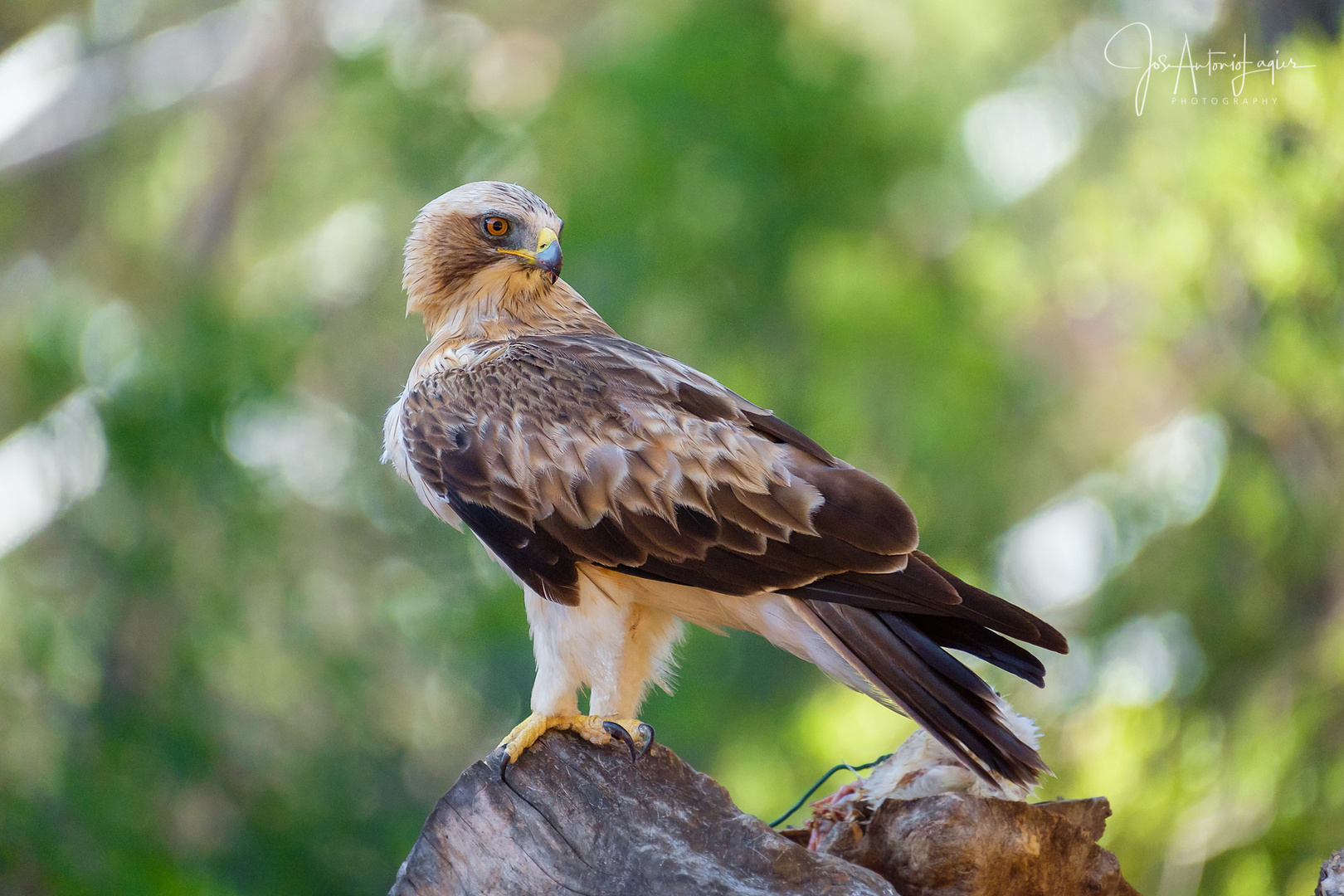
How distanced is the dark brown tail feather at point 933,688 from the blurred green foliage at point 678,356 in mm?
3927

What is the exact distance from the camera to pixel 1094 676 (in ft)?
28.9

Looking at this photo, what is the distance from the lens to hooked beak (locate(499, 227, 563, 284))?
395 cm

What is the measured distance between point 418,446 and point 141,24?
1226 cm

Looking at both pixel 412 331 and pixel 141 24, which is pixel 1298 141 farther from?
pixel 141 24

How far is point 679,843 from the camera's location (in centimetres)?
300

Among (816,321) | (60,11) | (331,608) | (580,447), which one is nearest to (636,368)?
(580,447)

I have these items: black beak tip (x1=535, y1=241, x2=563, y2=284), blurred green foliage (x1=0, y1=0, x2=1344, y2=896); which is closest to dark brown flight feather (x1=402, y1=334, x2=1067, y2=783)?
black beak tip (x1=535, y1=241, x2=563, y2=284)

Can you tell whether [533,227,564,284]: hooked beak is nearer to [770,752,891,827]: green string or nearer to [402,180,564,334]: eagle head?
A: [402,180,564,334]: eagle head

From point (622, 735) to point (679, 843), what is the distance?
31 cm

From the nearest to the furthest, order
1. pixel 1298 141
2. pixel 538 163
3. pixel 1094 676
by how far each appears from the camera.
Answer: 1. pixel 1298 141
2. pixel 1094 676
3. pixel 538 163

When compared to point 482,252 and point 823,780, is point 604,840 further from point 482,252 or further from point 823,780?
point 482,252
